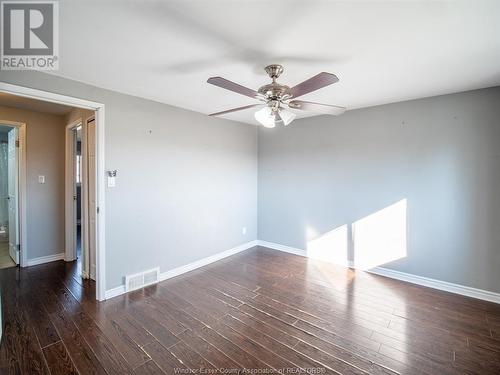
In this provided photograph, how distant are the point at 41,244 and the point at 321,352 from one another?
4.30 meters

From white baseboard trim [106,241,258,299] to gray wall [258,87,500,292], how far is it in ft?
3.23

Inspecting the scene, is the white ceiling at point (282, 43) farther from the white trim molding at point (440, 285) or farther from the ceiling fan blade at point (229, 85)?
the white trim molding at point (440, 285)

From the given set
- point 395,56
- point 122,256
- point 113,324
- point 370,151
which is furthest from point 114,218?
point 370,151

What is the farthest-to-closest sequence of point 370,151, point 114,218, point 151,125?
point 370,151
point 151,125
point 114,218

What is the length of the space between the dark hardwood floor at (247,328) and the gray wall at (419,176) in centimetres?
54

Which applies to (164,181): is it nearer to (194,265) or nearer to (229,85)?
(194,265)

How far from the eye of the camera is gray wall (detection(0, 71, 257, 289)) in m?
2.79

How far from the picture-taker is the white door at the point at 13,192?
3625 millimetres

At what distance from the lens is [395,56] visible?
2.01 m

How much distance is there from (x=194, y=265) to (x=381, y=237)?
2773 millimetres

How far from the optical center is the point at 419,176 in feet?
10.3

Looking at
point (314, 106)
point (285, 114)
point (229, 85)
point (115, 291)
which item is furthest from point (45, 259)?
point (314, 106)

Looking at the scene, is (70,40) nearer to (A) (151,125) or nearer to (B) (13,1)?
(B) (13,1)

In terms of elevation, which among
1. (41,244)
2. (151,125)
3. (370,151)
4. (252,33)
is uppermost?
(252,33)
